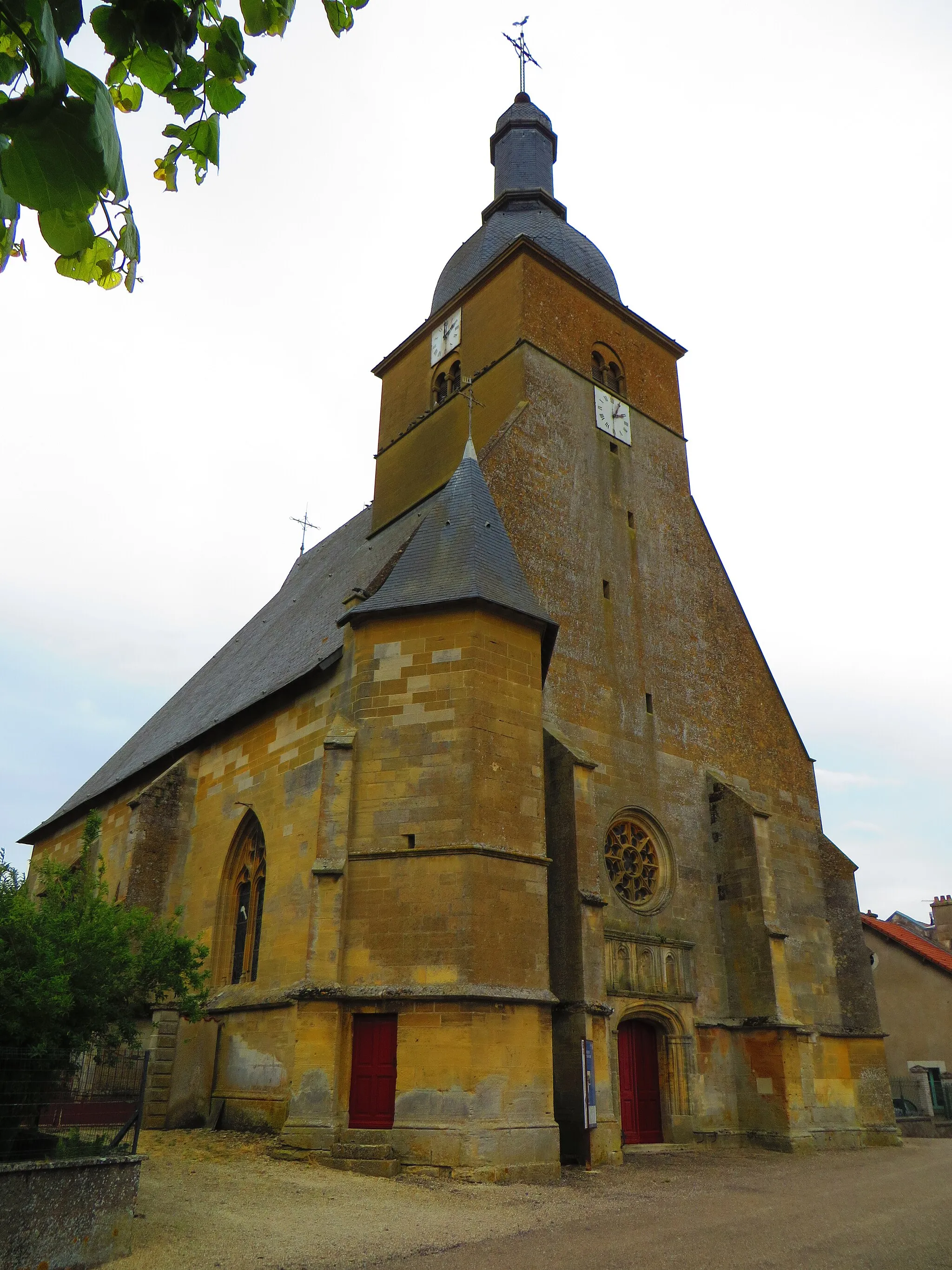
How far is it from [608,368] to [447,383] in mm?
3777

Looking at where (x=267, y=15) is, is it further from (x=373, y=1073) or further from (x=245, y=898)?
(x=245, y=898)

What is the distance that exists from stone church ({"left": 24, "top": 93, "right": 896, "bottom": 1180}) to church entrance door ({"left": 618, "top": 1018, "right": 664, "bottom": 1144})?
63 mm

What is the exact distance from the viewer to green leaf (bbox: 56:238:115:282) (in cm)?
231

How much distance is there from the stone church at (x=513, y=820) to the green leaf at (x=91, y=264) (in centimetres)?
1028

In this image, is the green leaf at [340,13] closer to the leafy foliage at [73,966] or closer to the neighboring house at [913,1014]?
the leafy foliage at [73,966]

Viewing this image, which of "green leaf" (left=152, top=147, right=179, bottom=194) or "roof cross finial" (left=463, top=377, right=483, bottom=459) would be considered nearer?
"green leaf" (left=152, top=147, right=179, bottom=194)

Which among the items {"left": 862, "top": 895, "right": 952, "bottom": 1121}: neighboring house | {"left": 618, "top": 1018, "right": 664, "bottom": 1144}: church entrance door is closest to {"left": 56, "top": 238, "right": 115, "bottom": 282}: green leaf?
{"left": 618, "top": 1018, "right": 664, "bottom": 1144}: church entrance door

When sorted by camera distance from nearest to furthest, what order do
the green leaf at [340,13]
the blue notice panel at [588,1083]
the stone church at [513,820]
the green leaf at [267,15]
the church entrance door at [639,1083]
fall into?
the green leaf at [267,15]
the green leaf at [340,13]
the stone church at [513,820]
the blue notice panel at [588,1083]
the church entrance door at [639,1083]

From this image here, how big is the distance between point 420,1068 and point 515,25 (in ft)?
102

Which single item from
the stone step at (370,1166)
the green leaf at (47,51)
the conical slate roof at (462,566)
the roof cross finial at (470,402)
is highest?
the roof cross finial at (470,402)

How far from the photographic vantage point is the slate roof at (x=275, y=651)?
1772 cm

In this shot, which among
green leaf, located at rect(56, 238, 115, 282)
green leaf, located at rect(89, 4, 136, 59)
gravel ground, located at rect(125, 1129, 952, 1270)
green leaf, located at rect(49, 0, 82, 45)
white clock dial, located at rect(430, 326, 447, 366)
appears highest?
white clock dial, located at rect(430, 326, 447, 366)

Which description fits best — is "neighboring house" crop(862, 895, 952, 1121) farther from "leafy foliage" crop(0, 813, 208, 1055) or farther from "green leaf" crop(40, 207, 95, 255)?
"green leaf" crop(40, 207, 95, 255)

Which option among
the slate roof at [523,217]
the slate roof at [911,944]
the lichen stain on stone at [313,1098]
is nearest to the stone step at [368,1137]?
the lichen stain on stone at [313,1098]
